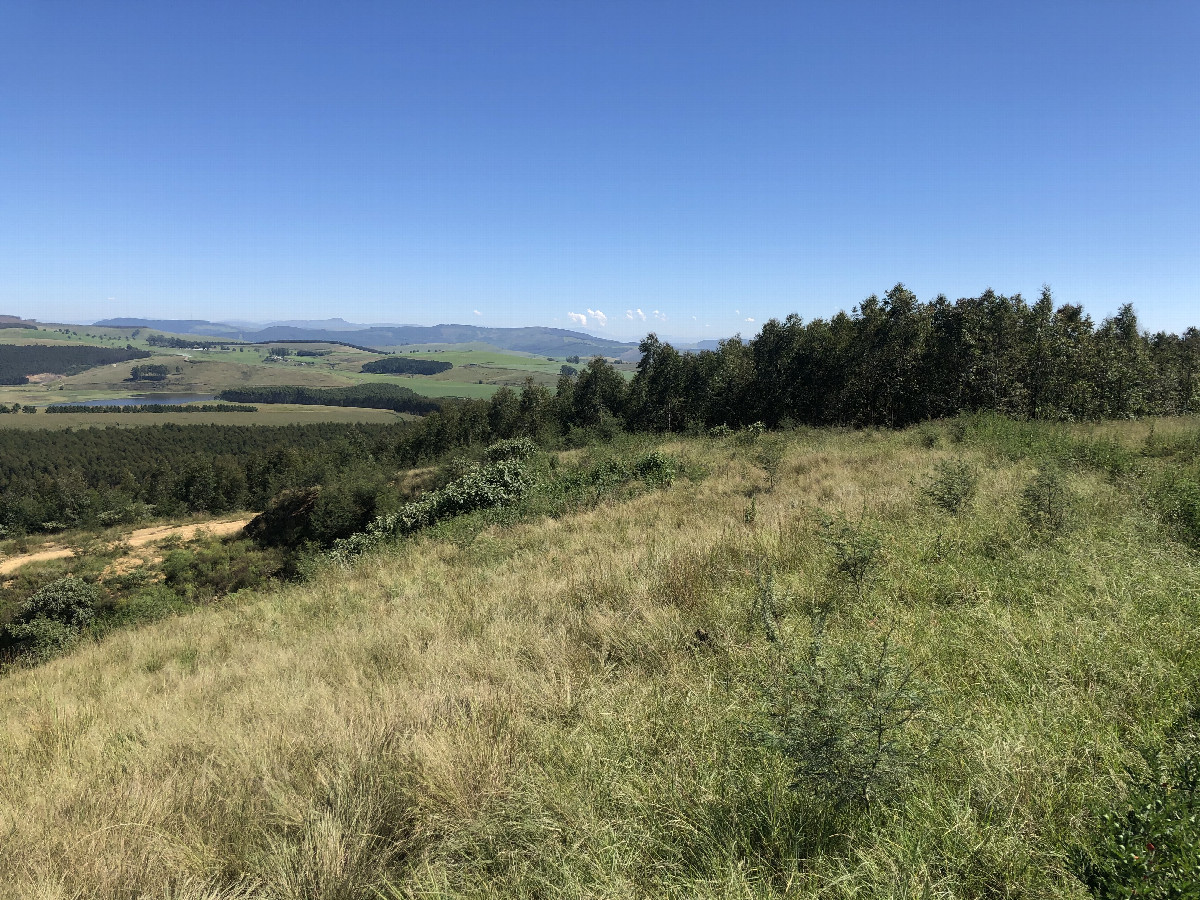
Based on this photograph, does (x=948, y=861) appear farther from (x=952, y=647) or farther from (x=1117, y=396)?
(x=1117, y=396)

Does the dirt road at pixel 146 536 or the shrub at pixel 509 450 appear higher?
the shrub at pixel 509 450

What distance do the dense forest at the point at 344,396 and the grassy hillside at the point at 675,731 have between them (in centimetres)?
14764

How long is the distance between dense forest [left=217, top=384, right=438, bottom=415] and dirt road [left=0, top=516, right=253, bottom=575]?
103290 mm

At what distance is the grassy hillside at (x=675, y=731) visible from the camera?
82.7 inches

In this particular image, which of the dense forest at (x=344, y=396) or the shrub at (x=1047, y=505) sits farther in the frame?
the dense forest at (x=344, y=396)

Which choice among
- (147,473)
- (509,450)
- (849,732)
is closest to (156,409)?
(147,473)

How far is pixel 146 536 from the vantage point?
135ft

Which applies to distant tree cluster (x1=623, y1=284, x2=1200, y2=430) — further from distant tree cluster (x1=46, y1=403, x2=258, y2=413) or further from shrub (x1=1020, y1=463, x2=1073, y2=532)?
distant tree cluster (x1=46, y1=403, x2=258, y2=413)

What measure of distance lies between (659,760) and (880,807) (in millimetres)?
1061

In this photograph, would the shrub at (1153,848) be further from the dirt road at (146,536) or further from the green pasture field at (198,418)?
A: the green pasture field at (198,418)

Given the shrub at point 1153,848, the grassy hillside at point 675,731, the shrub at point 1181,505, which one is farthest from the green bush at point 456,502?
the shrub at point 1153,848

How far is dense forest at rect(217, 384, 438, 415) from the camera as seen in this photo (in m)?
153

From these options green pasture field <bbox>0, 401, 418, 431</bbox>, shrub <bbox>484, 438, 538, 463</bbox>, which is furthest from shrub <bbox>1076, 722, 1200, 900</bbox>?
green pasture field <bbox>0, 401, 418, 431</bbox>

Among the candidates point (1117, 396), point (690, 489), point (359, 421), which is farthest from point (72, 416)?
point (1117, 396)
